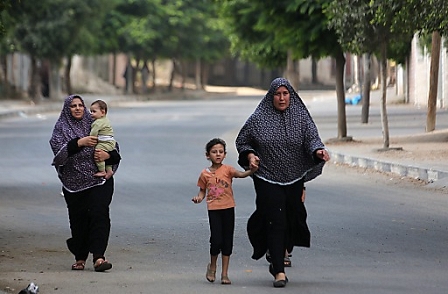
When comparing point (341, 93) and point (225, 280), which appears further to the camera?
point (341, 93)

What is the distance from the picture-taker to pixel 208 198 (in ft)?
29.9

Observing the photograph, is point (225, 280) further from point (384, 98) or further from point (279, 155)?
point (384, 98)

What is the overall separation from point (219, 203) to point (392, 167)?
417 inches

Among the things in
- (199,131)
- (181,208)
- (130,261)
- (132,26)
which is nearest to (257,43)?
(199,131)

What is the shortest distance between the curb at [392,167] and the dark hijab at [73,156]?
28.6 ft

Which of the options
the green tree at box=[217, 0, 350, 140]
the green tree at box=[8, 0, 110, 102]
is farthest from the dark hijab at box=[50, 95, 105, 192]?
the green tree at box=[8, 0, 110, 102]

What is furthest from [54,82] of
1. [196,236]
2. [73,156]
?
[73,156]

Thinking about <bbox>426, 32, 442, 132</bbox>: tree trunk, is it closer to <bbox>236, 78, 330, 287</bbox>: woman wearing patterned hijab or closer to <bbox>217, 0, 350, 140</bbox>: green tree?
<bbox>217, 0, 350, 140</bbox>: green tree

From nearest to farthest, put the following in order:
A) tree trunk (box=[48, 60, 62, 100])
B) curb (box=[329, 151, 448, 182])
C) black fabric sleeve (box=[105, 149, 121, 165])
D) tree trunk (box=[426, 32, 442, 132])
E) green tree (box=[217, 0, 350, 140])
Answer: black fabric sleeve (box=[105, 149, 121, 165]) < curb (box=[329, 151, 448, 182]) < green tree (box=[217, 0, 350, 140]) < tree trunk (box=[426, 32, 442, 132]) < tree trunk (box=[48, 60, 62, 100])

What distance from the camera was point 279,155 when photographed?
360 inches

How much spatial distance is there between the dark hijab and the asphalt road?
2.47ft

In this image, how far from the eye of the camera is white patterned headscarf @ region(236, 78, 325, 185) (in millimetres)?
9148

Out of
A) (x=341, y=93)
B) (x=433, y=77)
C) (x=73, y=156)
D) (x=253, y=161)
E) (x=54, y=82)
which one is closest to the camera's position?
(x=253, y=161)

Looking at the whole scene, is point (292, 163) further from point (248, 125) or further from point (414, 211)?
point (414, 211)
